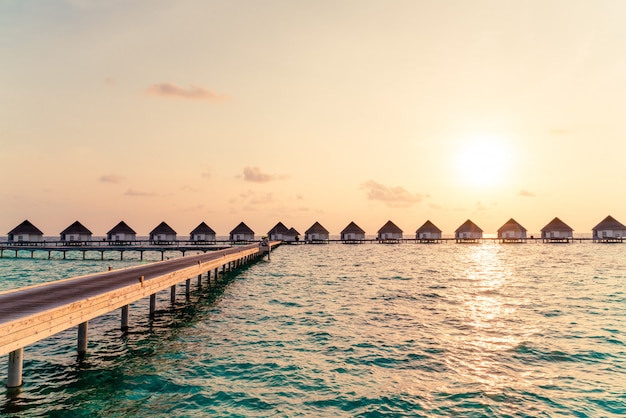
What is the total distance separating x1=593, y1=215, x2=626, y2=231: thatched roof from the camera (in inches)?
3728

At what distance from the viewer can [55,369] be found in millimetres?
12078

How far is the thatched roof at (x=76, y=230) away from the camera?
85.5 meters

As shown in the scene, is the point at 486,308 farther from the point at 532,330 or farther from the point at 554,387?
the point at 554,387

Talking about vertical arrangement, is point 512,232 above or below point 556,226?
below

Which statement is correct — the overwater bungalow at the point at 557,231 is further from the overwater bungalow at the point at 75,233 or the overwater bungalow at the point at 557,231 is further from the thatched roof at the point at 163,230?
the overwater bungalow at the point at 75,233

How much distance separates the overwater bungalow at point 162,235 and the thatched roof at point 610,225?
104m

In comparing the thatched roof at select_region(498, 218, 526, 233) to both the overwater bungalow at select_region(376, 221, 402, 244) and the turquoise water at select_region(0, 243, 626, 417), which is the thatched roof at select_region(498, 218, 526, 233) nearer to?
the overwater bungalow at select_region(376, 221, 402, 244)

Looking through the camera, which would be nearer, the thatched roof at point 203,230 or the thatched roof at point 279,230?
the thatched roof at point 203,230

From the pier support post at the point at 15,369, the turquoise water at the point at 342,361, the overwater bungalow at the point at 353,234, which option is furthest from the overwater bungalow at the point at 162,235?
the pier support post at the point at 15,369

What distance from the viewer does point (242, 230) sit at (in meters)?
98.6

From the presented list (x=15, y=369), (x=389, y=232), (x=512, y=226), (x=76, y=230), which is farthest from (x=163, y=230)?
(x=512, y=226)

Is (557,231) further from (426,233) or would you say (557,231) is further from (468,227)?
(426,233)

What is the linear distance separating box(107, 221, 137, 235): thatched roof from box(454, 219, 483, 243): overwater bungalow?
3222 inches

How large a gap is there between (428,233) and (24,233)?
96.1 m
